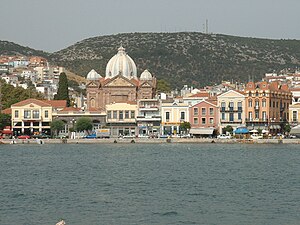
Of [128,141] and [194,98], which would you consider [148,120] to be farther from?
[128,141]

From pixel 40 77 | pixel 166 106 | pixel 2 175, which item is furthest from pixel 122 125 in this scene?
pixel 40 77

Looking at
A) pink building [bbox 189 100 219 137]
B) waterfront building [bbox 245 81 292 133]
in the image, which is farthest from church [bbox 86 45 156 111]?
waterfront building [bbox 245 81 292 133]

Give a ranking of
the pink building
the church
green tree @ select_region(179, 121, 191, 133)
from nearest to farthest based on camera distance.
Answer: green tree @ select_region(179, 121, 191, 133) → the pink building → the church

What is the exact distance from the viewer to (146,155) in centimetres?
6719

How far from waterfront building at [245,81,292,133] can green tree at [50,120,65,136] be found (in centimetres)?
2173

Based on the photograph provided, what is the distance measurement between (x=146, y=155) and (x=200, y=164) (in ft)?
38.7

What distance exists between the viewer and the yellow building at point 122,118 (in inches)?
4008

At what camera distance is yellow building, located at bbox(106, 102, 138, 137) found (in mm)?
101812

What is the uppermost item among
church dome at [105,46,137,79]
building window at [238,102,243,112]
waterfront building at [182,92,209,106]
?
church dome at [105,46,137,79]

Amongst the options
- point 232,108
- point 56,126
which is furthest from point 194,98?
point 56,126

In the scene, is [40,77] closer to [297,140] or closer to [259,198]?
[297,140]

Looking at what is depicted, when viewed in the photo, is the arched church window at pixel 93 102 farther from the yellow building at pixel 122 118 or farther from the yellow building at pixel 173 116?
the yellow building at pixel 173 116

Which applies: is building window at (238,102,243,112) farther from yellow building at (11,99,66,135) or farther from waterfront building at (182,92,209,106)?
yellow building at (11,99,66,135)

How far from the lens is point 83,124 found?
98.5m
